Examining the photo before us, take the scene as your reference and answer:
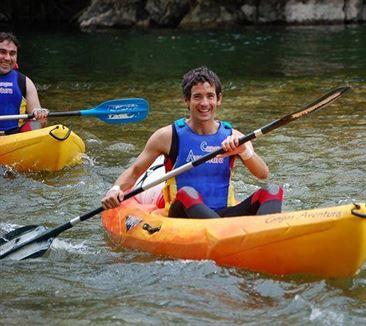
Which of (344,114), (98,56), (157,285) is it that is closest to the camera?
(157,285)

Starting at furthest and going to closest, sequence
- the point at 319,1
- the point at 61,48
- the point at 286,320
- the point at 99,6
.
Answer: the point at 99,6 → the point at 319,1 → the point at 61,48 → the point at 286,320

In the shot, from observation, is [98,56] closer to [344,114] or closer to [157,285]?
[344,114]

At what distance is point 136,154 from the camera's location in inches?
310

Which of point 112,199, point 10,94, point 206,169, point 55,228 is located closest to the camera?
point 112,199

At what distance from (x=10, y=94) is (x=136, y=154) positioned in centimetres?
140

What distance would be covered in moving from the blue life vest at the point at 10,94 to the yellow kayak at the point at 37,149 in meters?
0.32

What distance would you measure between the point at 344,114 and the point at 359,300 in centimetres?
557

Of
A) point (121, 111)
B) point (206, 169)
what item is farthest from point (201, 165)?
point (121, 111)

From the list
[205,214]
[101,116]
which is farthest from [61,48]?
[205,214]

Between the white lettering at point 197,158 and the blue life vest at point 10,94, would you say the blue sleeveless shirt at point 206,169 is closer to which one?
the white lettering at point 197,158

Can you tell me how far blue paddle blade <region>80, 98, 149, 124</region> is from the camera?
6.98 meters

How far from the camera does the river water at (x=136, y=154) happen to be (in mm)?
3943

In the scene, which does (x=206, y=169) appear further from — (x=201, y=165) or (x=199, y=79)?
(x=199, y=79)

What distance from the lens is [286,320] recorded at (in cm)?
376
